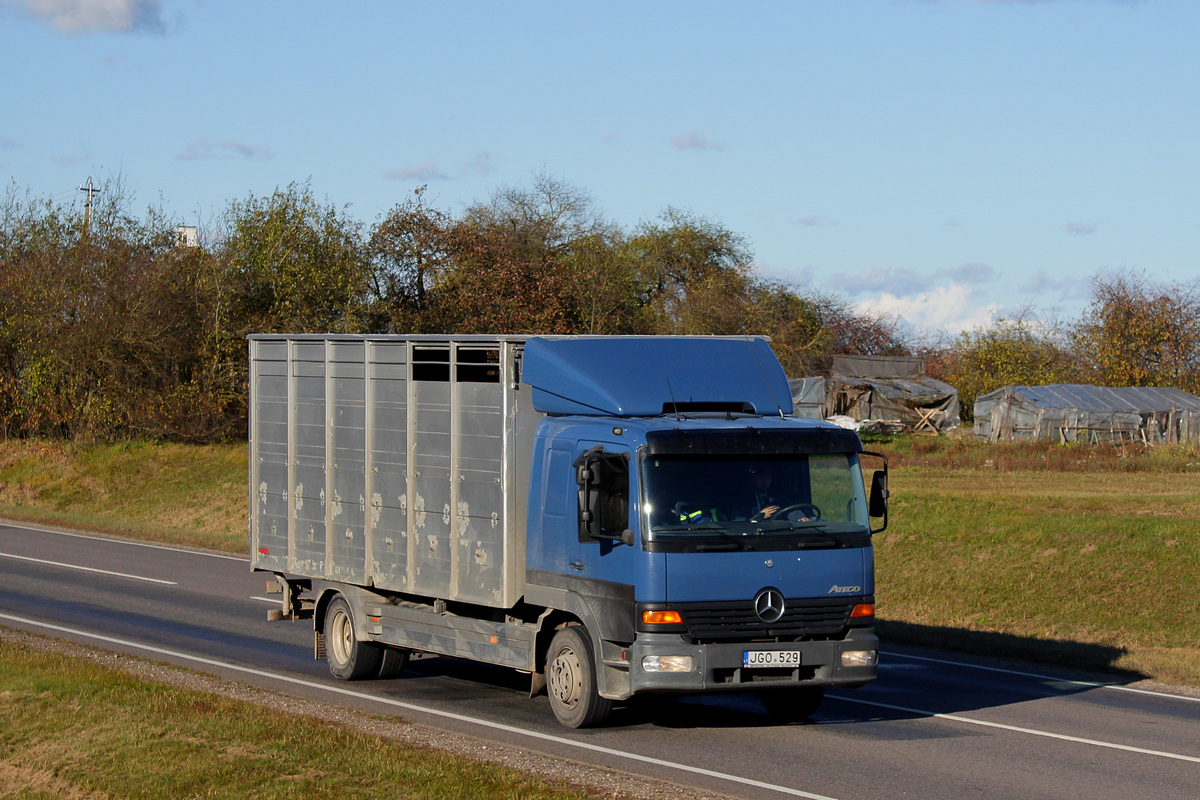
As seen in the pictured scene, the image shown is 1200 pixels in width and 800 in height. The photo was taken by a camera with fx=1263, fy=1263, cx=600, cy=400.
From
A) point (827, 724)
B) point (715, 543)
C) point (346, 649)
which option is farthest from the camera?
point (346, 649)

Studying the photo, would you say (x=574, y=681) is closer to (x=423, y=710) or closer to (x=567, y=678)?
(x=567, y=678)

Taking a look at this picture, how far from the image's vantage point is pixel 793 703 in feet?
36.6

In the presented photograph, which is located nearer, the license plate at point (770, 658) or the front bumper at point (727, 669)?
the front bumper at point (727, 669)

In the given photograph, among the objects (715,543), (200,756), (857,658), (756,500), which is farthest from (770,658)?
(200,756)

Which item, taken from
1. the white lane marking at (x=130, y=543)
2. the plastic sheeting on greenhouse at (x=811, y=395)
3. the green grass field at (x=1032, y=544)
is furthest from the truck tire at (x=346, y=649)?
the plastic sheeting on greenhouse at (x=811, y=395)

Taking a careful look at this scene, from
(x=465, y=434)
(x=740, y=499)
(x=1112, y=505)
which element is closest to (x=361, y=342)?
(x=465, y=434)

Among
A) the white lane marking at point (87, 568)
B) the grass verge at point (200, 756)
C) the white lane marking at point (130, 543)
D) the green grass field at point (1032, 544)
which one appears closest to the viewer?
the grass verge at point (200, 756)

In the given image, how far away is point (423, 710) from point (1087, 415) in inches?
1493

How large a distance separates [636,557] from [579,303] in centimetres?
3724

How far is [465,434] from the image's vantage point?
11445 mm

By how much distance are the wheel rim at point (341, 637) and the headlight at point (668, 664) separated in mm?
4483

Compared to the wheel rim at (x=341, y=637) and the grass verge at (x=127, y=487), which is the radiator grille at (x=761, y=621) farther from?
the grass verge at (x=127, y=487)

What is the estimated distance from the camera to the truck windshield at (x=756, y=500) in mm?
9906

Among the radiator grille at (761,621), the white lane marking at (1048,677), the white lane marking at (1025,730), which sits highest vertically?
the radiator grille at (761,621)
